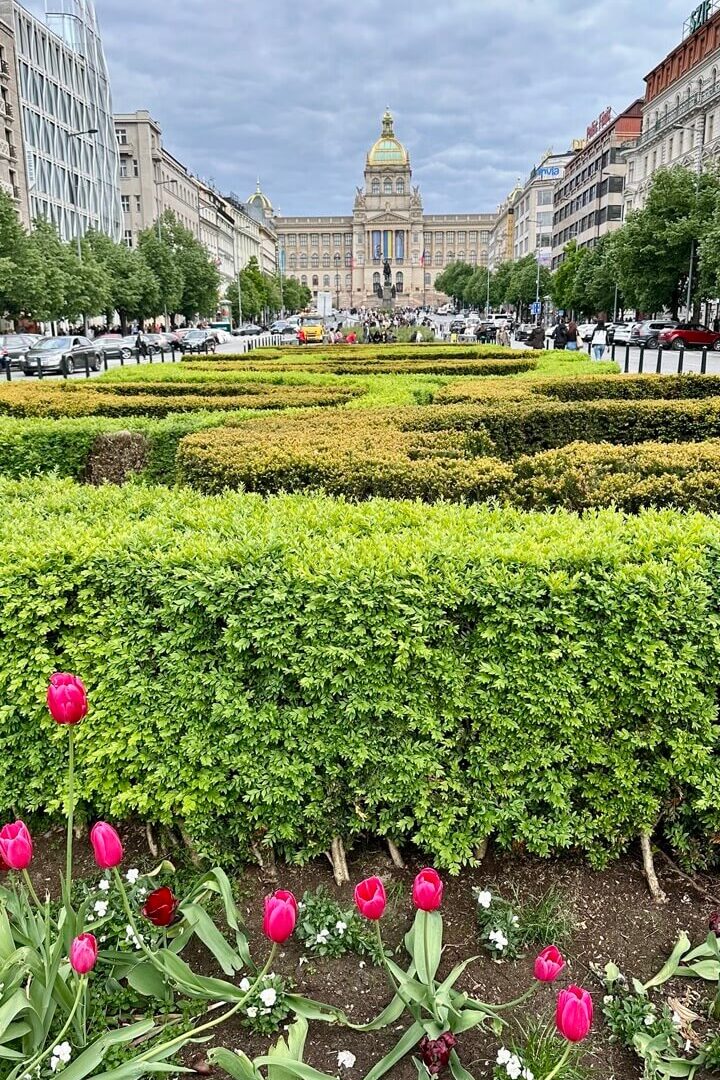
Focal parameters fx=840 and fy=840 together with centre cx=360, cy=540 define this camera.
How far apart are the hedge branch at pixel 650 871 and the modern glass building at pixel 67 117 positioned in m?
70.4

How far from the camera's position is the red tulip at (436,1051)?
8.18 ft

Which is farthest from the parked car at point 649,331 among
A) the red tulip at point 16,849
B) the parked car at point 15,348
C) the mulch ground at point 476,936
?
the red tulip at point 16,849

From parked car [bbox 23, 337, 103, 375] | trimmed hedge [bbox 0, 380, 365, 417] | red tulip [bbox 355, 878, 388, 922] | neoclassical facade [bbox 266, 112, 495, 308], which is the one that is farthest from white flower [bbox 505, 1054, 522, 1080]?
neoclassical facade [bbox 266, 112, 495, 308]

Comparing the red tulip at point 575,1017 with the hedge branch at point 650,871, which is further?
the hedge branch at point 650,871

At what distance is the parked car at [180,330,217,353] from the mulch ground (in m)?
49.8

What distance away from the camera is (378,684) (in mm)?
3338

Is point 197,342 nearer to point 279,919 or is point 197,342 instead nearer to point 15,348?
point 15,348

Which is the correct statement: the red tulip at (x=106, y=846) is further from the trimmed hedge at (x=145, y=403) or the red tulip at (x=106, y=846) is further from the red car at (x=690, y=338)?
the red car at (x=690, y=338)

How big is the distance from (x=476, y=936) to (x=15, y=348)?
38.8 meters

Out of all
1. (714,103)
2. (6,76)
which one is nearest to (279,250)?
(6,76)

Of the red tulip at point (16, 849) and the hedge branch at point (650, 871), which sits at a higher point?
the red tulip at point (16, 849)

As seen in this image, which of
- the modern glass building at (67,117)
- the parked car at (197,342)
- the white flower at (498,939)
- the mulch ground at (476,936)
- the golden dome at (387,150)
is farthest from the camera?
the golden dome at (387,150)

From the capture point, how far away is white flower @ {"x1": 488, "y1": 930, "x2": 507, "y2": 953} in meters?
3.10

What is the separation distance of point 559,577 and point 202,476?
405 centimetres
